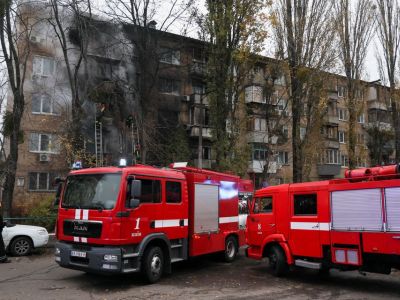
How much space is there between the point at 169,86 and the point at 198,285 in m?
26.5

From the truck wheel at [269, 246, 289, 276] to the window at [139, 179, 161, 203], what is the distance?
3.47 metres

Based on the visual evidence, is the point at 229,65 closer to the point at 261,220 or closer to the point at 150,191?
the point at 261,220

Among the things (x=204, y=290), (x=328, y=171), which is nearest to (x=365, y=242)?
(x=204, y=290)

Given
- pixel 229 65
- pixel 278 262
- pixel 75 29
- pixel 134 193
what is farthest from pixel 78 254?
pixel 229 65

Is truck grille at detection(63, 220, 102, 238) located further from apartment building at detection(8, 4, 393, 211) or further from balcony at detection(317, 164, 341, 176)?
balcony at detection(317, 164, 341, 176)

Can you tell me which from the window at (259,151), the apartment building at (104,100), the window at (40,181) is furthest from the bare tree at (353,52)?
the window at (40,181)

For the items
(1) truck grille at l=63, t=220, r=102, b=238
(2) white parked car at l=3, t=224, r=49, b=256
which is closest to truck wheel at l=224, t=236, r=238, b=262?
(1) truck grille at l=63, t=220, r=102, b=238

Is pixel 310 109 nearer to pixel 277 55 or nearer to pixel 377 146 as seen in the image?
pixel 277 55

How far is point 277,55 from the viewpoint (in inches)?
980

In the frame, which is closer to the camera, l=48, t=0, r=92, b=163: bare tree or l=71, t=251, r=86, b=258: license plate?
l=71, t=251, r=86, b=258: license plate

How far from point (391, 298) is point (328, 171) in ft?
127

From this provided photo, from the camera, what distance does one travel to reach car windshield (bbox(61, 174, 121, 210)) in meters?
9.23

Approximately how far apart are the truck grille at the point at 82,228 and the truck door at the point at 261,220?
4.70 metres

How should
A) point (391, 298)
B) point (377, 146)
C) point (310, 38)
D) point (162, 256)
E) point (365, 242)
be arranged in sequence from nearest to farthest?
point (391, 298), point (365, 242), point (162, 256), point (310, 38), point (377, 146)
